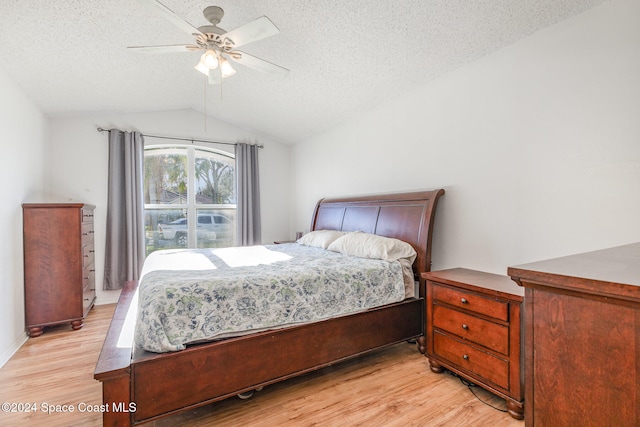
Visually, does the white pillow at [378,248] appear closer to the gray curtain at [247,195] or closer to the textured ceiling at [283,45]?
the textured ceiling at [283,45]

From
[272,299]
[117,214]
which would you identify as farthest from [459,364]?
[117,214]

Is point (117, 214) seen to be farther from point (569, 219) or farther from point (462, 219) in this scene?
point (569, 219)

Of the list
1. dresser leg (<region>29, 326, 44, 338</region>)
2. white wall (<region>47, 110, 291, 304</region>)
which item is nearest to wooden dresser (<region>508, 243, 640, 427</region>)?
dresser leg (<region>29, 326, 44, 338</region>)

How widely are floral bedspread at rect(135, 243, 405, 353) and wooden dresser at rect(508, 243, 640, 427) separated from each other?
1.42m

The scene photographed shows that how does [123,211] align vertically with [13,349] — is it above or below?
above

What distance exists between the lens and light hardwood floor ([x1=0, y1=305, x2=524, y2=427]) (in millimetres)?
1752

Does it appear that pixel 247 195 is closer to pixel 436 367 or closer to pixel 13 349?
pixel 13 349

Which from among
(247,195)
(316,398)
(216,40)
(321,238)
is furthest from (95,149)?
(316,398)

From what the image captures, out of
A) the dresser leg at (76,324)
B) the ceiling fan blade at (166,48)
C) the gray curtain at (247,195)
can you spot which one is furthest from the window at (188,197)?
the ceiling fan blade at (166,48)

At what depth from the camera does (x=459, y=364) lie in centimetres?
206

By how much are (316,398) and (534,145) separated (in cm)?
227

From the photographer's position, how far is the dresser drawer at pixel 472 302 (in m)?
1.83

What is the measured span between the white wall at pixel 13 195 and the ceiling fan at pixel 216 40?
158 cm

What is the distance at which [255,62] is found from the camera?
234 cm
